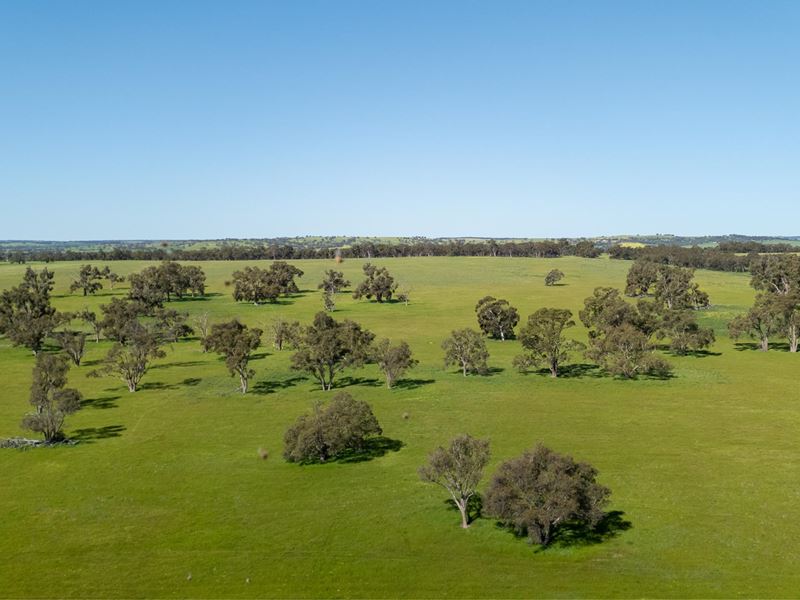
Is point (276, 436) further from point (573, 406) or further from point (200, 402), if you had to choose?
point (573, 406)

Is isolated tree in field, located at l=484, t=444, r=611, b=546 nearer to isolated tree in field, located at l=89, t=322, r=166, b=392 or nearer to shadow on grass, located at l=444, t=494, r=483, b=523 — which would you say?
shadow on grass, located at l=444, t=494, r=483, b=523

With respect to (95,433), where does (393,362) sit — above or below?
above

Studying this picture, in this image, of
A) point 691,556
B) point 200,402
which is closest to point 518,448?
point 691,556

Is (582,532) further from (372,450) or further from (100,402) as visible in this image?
(100,402)

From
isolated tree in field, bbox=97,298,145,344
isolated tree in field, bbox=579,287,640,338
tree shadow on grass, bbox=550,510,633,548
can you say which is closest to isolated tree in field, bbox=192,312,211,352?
isolated tree in field, bbox=97,298,145,344

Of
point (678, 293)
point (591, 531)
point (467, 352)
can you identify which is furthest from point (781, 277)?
point (591, 531)

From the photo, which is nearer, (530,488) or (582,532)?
(530,488)
